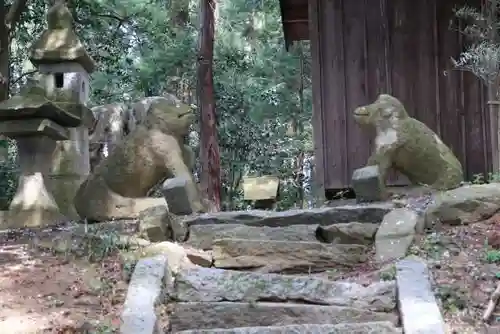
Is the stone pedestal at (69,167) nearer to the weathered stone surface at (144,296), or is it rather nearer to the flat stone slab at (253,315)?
the weathered stone surface at (144,296)

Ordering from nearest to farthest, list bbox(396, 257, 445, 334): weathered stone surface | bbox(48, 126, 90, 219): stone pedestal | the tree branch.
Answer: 1. bbox(396, 257, 445, 334): weathered stone surface
2. bbox(48, 126, 90, 219): stone pedestal
3. the tree branch

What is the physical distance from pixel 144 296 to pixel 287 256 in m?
1.59

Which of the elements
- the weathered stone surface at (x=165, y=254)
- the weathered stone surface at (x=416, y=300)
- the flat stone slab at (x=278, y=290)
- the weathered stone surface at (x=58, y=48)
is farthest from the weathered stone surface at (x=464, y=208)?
the weathered stone surface at (x=58, y=48)

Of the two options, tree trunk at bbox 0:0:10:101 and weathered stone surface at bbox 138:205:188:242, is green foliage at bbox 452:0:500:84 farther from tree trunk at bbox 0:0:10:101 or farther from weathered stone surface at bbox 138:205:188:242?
tree trunk at bbox 0:0:10:101

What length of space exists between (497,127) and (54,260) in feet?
17.8

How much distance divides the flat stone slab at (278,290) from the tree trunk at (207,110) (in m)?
6.76

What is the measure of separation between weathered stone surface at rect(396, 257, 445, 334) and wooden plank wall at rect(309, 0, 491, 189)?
4.90 meters

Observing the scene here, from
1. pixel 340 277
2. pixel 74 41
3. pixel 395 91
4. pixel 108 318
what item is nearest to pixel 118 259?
pixel 108 318

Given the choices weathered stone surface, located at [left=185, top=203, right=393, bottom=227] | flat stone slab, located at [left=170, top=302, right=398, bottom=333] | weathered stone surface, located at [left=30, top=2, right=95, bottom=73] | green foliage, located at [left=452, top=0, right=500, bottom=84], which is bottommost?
flat stone slab, located at [left=170, top=302, right=398, bottom=333]

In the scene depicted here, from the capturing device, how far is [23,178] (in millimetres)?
8156

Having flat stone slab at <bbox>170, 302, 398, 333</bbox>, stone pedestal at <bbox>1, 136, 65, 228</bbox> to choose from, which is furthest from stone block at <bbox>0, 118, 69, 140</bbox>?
flat stone slab at <bbox>170, 302, 398, 333</bbox>

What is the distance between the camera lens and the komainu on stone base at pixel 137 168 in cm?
720

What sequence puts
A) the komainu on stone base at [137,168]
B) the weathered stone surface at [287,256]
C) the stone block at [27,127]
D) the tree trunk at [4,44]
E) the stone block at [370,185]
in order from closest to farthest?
the weathered stone surface at [287,256], the stone block at [370,185], the komainu on stone base at [137,168], the stone block at [27,127], the tree trunk at [4,44]

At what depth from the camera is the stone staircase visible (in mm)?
4215
